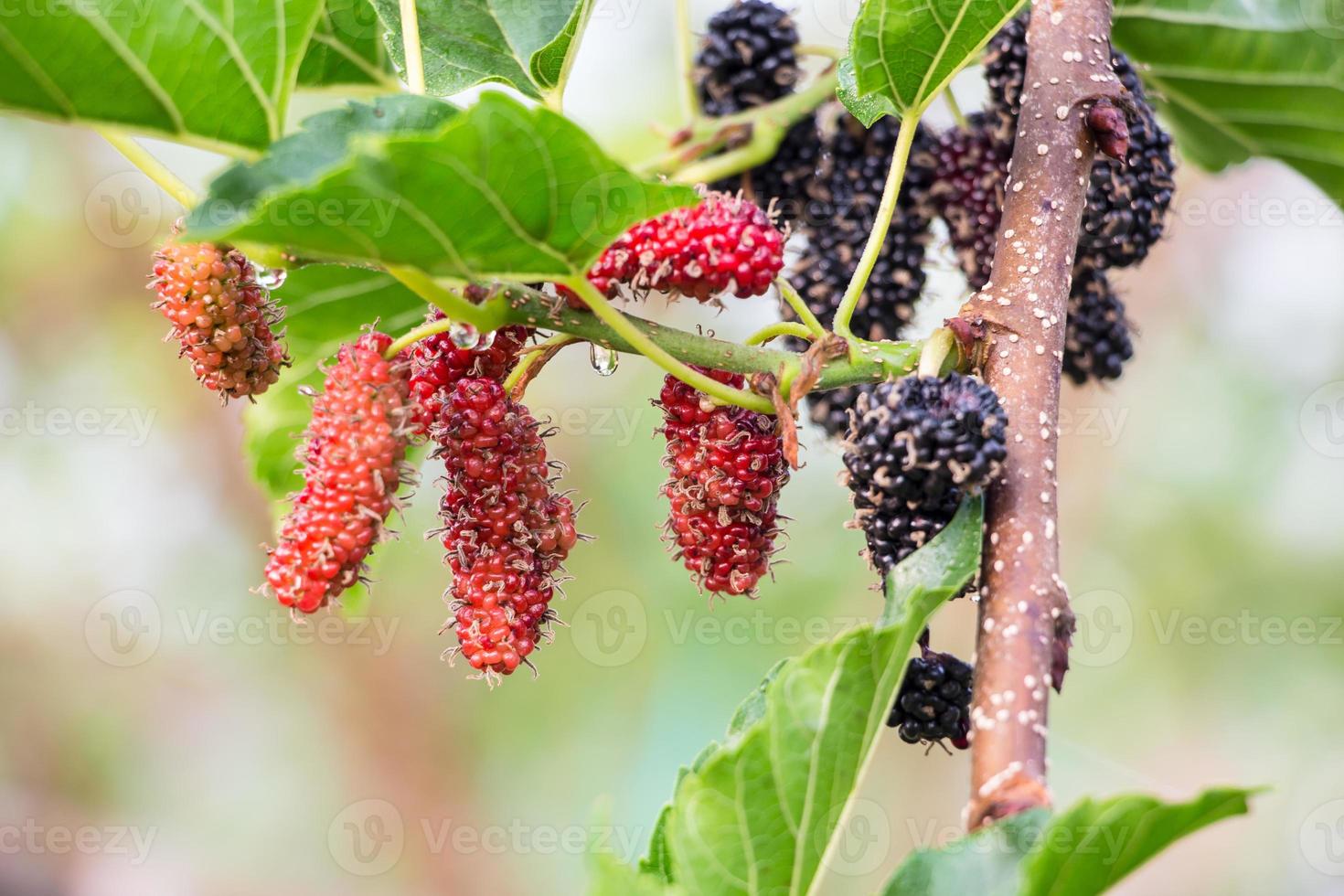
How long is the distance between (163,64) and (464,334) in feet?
0.71

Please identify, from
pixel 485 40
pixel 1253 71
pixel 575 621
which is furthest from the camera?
pixel 575 621

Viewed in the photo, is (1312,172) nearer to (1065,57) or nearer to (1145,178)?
(1145,178)

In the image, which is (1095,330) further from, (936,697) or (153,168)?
(153,168)

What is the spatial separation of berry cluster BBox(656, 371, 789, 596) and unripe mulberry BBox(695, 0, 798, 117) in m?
0.58

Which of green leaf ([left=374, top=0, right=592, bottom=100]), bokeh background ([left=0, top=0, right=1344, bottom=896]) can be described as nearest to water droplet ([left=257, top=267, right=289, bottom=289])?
green leaf ([left=374, top=0, right=592, bottom=100])

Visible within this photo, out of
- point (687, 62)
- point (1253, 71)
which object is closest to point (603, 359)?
point (687, 62)

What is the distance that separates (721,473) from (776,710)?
188mm

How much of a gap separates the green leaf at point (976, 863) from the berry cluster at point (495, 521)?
0.86 ft

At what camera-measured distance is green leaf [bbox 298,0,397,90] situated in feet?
3.16

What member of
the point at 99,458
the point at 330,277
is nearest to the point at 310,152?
the point at 330,277

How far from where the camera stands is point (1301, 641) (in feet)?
8.56

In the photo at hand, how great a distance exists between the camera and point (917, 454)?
0.65m

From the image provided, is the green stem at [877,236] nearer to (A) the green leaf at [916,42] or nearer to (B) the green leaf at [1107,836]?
(A) the green leaf at [916,42]

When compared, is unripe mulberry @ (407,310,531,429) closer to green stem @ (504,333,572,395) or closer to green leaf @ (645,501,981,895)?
green stem @ (504,333,572,395)
